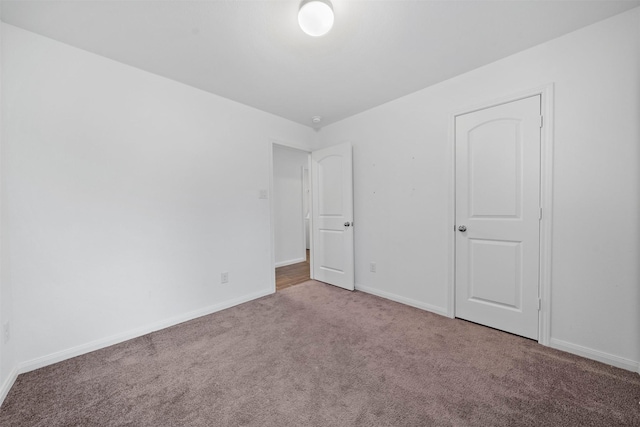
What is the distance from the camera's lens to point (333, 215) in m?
3.52

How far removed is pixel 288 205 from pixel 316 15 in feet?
12.7

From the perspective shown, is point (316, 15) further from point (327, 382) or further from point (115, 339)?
point (115, 339)

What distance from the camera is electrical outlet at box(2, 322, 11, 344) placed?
5.01 ft

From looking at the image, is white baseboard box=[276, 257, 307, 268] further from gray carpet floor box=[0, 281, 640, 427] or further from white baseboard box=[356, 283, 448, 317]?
gray carpet floor box=[0, 281, 640, 427]

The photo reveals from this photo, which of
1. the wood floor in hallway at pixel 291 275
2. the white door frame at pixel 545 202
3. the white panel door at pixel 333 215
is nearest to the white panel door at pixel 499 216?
the white door frame at pixel 545 202

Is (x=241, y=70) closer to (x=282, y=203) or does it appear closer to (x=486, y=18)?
(x=486, y=18)

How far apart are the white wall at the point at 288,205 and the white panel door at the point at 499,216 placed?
10.8 feet

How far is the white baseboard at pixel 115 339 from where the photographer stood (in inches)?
68.6

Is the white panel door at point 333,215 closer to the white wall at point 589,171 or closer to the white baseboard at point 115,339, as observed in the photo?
the white wall at point 589,171

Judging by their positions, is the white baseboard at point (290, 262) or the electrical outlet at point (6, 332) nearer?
the electrical outlet at point (6, 332)

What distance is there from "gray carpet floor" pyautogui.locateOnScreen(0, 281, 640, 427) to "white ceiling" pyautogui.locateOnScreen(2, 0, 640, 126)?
2.43 meters

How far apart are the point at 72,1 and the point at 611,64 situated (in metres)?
3.60

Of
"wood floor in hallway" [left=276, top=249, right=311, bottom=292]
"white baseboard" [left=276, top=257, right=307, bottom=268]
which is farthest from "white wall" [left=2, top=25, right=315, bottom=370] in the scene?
"white baseboard" [left=276, top=257, right=307, bottom=268]

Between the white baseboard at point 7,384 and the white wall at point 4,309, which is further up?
the white wall at point 4,309
